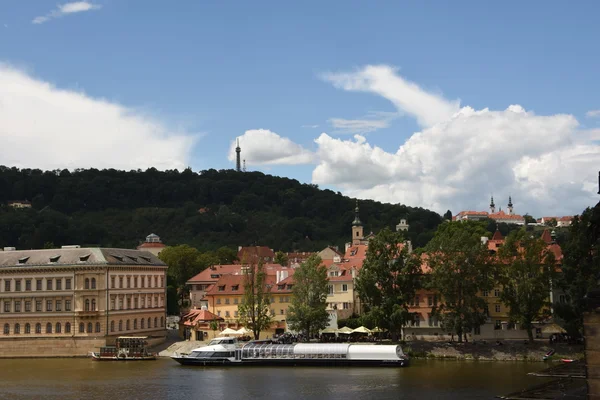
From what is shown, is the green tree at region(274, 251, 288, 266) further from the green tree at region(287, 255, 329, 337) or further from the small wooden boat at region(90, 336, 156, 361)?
the small wooden boat at region(90, 336, 156, 361)

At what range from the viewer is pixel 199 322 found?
306 feet

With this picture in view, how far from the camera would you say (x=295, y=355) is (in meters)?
75.3

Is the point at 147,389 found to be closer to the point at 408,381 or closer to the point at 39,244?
the point at 408,381

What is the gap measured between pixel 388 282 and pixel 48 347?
124 feet

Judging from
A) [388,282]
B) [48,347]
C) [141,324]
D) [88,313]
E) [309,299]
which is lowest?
[48,347]

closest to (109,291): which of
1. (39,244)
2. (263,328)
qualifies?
(263,328)

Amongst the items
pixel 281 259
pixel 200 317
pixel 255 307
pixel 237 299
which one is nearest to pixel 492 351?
pixel 255 307

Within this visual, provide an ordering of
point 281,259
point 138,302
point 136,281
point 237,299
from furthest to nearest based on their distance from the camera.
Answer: point 281,259, point 237,299, point 136,281, point 138,302

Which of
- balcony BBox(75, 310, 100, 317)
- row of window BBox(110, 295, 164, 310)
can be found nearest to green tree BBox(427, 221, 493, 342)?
row of window BBox(110, 295, 164, 310)

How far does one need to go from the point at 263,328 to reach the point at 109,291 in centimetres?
1741

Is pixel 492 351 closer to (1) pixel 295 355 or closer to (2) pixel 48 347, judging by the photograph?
(1) pixel 295 355

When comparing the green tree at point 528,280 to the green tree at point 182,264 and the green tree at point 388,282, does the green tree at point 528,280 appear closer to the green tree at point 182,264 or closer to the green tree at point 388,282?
the green tree at point 388,282

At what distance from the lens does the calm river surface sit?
5622 centimetres

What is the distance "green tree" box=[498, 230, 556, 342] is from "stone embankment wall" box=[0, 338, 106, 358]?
43.0m
